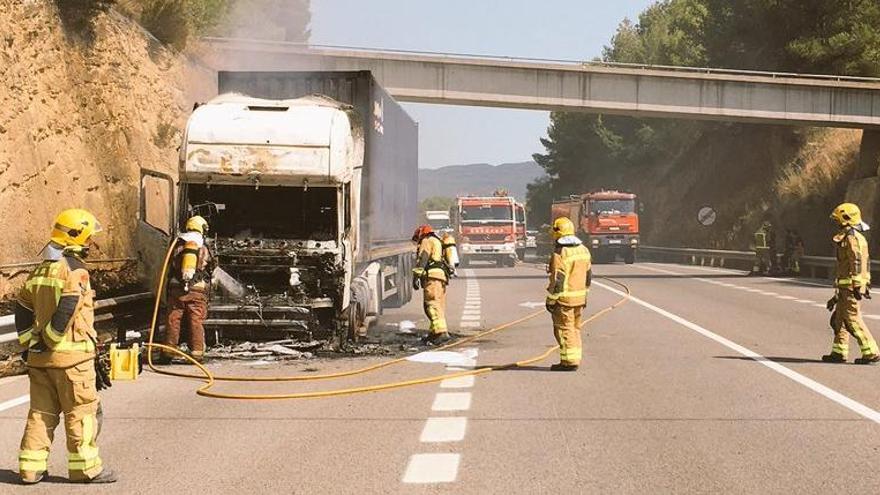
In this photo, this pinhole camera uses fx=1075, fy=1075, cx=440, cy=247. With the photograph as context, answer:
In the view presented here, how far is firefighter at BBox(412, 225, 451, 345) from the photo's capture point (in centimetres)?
1450

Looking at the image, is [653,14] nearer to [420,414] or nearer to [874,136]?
[874,136]

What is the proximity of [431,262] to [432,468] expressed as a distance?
26.6 ft

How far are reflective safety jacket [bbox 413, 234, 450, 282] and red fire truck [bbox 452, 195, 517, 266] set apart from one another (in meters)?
30.6

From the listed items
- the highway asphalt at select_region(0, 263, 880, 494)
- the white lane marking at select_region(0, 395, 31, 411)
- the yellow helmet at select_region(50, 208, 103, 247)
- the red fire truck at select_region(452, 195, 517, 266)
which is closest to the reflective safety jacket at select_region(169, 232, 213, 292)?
the highway asphalt at select_region(0, 263, 880, 494)

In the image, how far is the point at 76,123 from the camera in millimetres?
26625

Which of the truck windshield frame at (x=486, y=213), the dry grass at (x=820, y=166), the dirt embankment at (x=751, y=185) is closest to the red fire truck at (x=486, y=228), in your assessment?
the truck windshield frame at (x=486, y=213)

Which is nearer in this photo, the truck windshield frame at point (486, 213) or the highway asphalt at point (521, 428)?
the highway asphalt at point (521, 428)

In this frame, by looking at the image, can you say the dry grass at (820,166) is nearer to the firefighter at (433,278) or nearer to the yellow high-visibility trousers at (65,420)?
the firefighter at (433,278)

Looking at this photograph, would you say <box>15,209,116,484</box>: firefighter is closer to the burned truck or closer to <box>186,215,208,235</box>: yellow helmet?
<box>186,215,208,235</box>: yellow helmet

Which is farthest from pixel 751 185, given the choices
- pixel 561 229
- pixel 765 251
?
pixel 561 229

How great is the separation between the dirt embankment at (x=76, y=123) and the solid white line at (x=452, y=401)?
1280cm

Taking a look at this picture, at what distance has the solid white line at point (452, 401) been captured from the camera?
29.9ft

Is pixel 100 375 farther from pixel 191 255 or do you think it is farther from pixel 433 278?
pixel 433 278

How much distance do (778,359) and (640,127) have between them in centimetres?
6812
